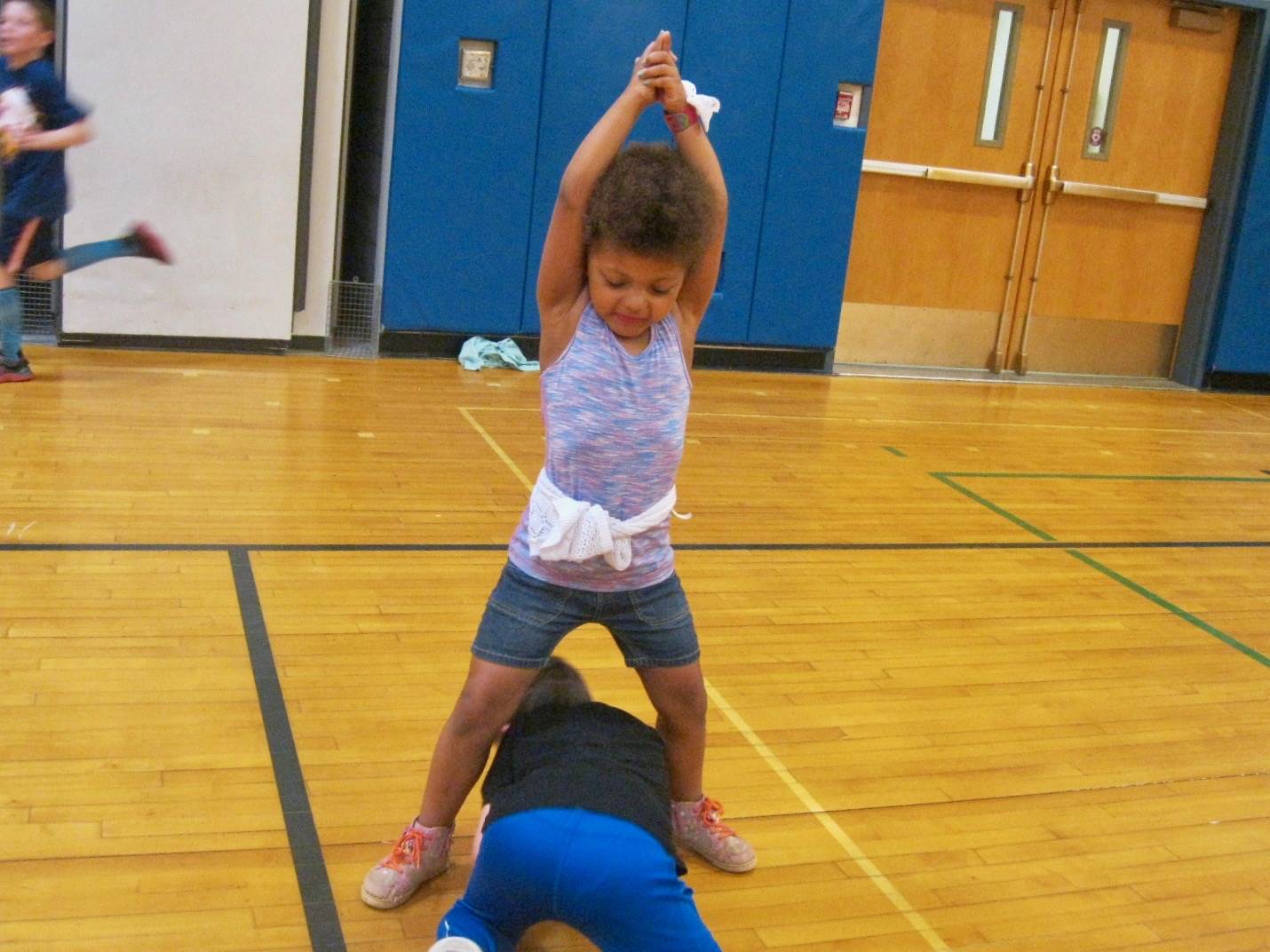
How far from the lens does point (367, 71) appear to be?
5883 millimetres

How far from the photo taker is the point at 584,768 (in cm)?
155

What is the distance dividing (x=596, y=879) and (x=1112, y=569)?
264cm

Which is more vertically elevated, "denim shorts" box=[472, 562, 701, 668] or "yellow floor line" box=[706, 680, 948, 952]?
"denim shorts" box=[472, 562, 701, 668]

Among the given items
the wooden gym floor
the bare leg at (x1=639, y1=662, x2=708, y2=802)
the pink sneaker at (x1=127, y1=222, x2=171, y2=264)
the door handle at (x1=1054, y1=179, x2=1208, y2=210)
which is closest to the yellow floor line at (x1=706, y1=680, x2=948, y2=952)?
the wooden gym floor

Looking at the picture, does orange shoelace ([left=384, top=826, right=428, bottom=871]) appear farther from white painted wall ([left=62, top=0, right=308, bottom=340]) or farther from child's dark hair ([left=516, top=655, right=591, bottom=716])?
white painted wall ([left=62, top=0, right=308, bottom=340])

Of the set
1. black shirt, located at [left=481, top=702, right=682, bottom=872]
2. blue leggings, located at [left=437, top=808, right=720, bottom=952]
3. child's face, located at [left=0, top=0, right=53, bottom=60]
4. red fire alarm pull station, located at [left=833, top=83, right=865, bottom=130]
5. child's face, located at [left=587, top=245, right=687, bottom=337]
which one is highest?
red fire alarm pull station, located at [left=833, top=83, right=865, bottom=130]

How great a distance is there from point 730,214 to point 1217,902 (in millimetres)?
4512

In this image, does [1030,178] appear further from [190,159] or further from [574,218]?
[574,218]

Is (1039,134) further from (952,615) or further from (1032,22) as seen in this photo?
(952,615)

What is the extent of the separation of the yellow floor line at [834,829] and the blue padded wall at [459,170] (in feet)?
11.5

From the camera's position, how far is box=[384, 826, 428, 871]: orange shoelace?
1.82 metres

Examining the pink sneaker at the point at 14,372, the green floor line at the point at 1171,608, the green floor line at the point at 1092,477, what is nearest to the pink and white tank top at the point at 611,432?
the green floor line at the point at 1171,608

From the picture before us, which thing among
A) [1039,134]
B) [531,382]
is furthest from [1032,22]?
[531,382]

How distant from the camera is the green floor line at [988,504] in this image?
3994 mm
